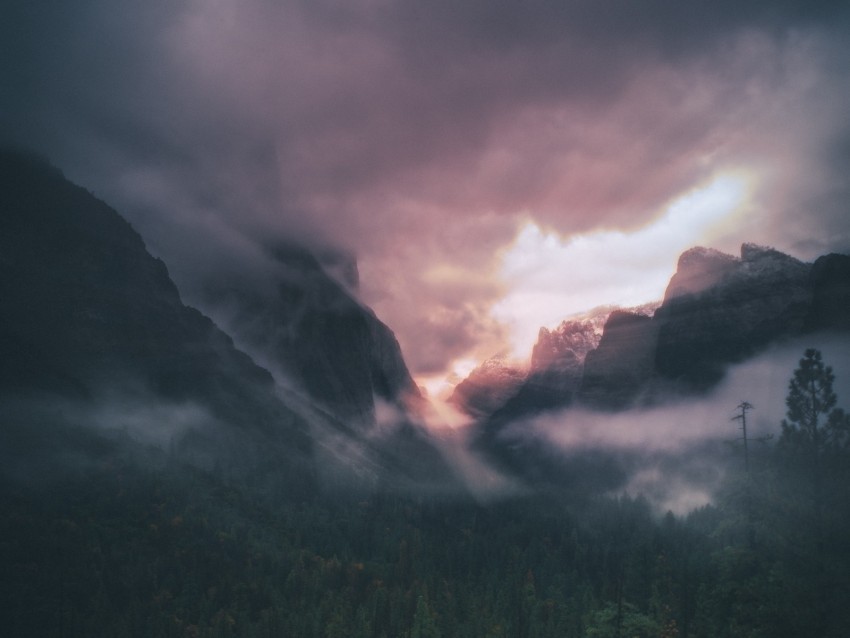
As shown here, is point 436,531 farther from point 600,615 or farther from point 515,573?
point 600,615

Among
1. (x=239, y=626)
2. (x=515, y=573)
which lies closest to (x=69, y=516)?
(x=239, y=626)

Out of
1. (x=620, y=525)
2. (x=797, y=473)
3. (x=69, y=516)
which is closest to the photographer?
(x=797, y=473)

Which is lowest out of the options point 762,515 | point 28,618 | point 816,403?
point 28,618

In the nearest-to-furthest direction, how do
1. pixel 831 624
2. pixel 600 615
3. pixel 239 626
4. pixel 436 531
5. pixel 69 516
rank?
pixel 831 624, pixel 600 615, pixel 239 626, pixel 69 516, pixel 436 531

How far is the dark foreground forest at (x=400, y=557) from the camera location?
26.0 m

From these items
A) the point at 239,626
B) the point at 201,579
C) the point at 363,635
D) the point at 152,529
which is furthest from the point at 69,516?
the point at 363,635

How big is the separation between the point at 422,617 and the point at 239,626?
1160 inches

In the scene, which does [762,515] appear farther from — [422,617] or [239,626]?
[239,626]

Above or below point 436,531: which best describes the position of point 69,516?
below

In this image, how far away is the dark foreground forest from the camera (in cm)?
2605

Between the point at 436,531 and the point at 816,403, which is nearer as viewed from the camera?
the point at 816,403

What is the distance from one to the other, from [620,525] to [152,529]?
13007 cm

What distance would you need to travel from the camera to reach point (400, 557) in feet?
438

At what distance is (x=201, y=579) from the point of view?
104312mm
